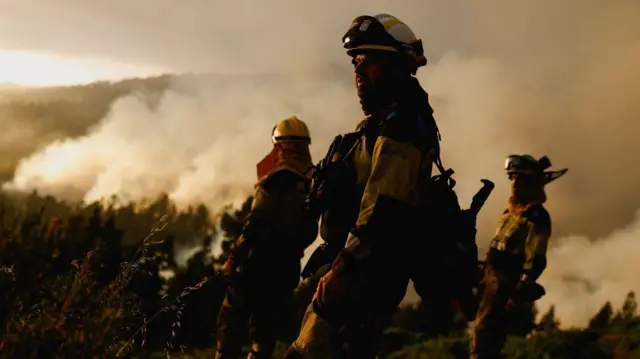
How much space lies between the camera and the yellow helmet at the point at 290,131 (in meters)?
7.95

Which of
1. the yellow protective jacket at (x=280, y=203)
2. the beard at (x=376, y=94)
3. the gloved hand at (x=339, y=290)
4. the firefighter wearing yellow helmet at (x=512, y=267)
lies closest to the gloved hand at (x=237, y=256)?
the yellow protective jacket at (x=280, y=203)

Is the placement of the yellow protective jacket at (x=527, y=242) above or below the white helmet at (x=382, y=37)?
above

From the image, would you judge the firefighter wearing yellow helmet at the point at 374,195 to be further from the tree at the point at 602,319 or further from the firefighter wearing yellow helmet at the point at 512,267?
the tree at the point at 602,319

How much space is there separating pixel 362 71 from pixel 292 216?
3.65 metres

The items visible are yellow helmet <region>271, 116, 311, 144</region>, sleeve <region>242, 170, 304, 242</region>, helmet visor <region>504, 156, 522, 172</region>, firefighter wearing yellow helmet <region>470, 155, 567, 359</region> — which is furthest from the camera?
helmet visor <region>504, 156, 522, 172</region>

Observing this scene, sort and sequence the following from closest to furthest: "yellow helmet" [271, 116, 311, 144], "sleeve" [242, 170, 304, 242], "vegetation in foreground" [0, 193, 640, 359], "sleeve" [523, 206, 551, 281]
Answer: "vegetation in foreground" [0, 193, 640, 359] → "sleeve" [242, 170, 304, 242] → "yellow helmet" [271, 116, 311, 144] → "sleeve" [523, 206, 551, 281]

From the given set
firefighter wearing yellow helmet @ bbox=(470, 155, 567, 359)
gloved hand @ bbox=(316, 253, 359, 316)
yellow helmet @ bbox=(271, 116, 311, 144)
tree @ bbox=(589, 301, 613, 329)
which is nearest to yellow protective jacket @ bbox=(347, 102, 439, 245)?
gloved hand @ bbox=(316, 253, 359, 316)

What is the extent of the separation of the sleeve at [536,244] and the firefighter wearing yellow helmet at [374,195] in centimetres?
499

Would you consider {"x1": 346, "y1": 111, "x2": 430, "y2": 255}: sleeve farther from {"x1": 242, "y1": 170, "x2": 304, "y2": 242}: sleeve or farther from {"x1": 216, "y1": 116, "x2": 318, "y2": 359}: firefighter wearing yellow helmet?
{"x1": 242, "y1": 170, "x2": 304, "y2": 242}: sleeve

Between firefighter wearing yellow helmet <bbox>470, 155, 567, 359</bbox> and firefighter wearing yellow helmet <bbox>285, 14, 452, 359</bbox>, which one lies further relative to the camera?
firefighter wearing yellow helmet <bbox>470, 155, 567, 359</bbox>

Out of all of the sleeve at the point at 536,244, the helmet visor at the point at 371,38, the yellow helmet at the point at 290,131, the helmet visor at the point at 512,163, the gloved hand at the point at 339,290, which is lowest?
the gloved hand at the point at 339,290

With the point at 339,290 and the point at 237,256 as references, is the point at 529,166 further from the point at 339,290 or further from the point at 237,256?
the point at 339,290

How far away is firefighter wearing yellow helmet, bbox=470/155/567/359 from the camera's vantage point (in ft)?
27.8

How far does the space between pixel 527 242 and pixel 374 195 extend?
18.2 ft
